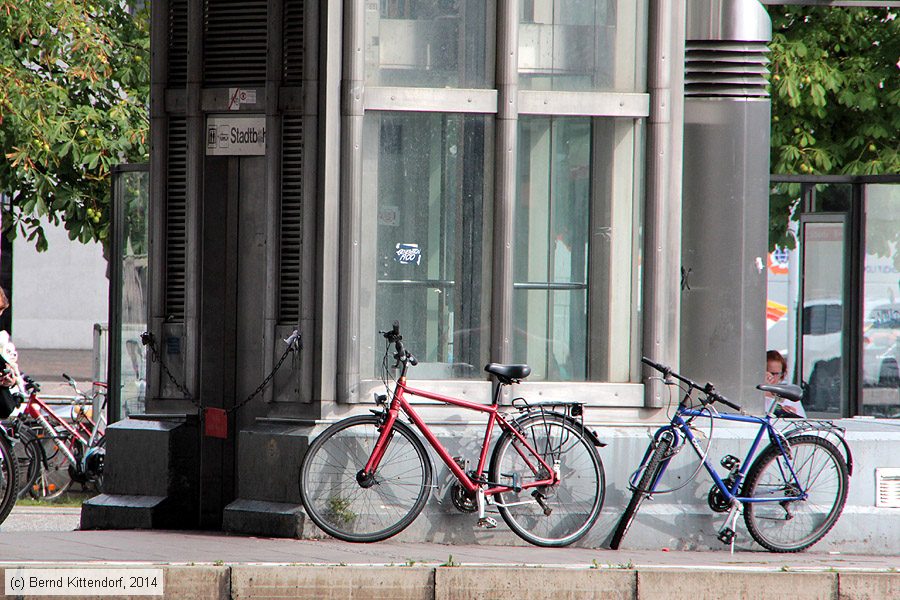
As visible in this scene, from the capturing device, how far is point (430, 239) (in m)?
8.35

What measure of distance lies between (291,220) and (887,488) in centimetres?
387

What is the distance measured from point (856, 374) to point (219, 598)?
20.3ft

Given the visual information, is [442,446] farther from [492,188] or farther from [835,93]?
[835,93]

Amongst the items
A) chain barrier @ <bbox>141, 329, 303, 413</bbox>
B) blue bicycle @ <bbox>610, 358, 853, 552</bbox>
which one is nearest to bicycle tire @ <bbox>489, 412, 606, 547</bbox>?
blue bicycle @ <bbox>610, 358, 853, 552</bbox>

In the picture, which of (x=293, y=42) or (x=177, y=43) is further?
(x=177, y=43)

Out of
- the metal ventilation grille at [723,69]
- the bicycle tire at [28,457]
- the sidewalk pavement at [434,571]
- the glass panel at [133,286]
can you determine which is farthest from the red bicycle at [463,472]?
the bicycle tire at [28,457]

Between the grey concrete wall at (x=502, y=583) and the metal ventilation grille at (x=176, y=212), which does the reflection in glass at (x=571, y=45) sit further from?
the grey concrete wall at (x=502, y=583)

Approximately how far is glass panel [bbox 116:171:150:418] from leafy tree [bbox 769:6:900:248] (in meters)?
6.19

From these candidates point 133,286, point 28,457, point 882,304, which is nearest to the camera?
point 133,286

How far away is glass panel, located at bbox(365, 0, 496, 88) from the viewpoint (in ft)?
27.0

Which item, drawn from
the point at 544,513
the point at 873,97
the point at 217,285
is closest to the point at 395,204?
the point at 217,285

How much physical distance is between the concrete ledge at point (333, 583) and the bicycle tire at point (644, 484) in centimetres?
159

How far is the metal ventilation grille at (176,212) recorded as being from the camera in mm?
9094

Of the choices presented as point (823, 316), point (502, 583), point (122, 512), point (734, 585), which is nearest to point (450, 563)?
point (502, 583)
